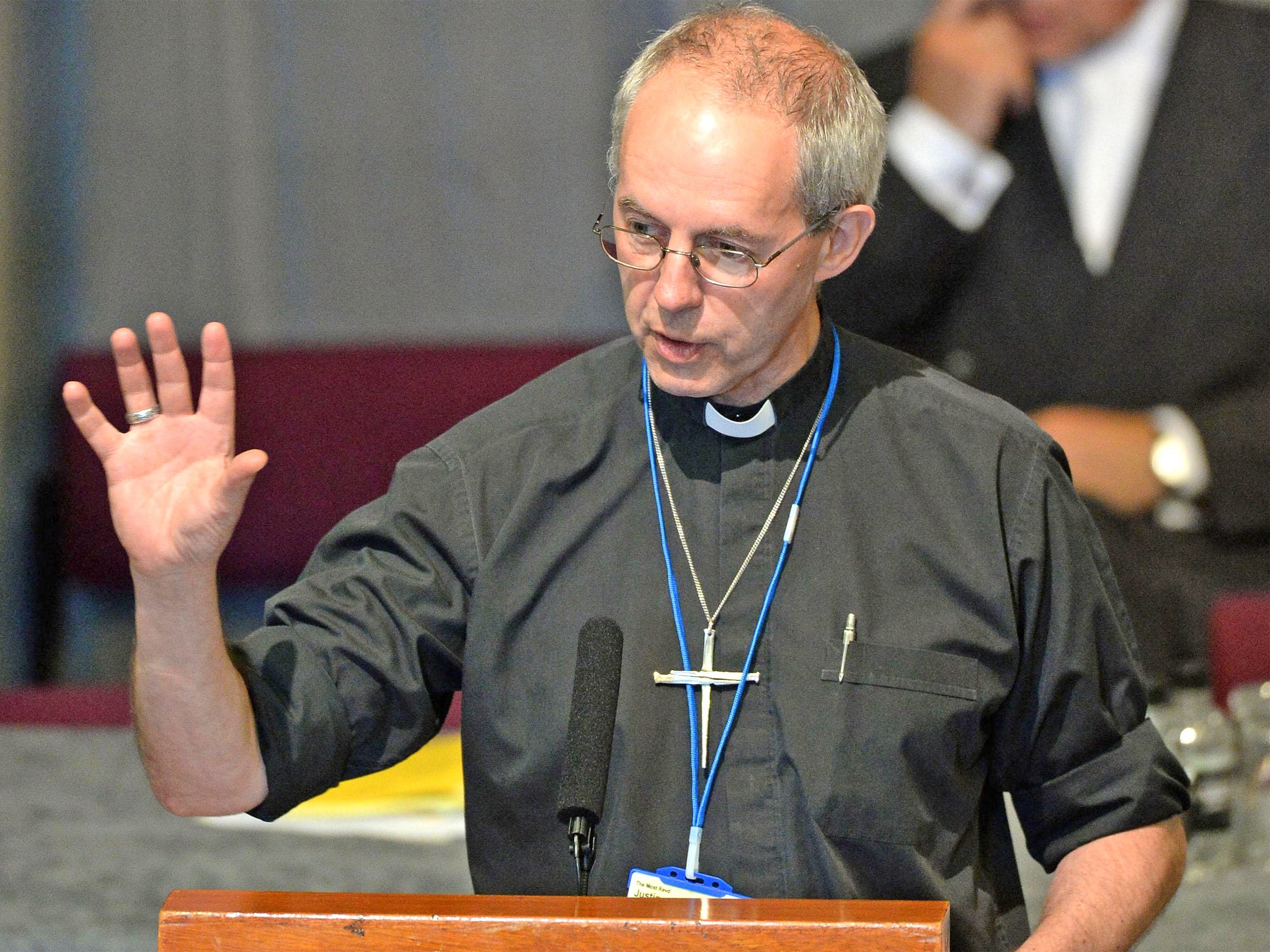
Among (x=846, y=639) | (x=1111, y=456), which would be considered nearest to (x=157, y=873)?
(x=846, y=639)

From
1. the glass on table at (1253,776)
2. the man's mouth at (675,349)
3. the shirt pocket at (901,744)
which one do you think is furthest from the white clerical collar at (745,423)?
the glass on table at (1253,776)

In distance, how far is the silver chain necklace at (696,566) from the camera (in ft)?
5.03

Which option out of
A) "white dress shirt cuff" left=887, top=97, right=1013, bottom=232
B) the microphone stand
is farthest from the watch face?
the microphone stand

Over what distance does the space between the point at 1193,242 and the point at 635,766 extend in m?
2.62

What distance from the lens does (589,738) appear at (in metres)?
1.43

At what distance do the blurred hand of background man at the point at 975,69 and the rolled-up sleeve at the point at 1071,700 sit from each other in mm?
2317

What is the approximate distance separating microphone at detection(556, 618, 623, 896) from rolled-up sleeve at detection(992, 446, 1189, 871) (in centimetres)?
39

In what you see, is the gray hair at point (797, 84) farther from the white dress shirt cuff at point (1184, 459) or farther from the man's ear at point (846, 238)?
the white dress shirt cuff at point (1184, 459)

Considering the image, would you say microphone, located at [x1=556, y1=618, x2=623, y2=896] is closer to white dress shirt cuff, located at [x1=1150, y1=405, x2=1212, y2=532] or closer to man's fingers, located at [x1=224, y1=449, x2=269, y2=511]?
man's fingers, located at [x1=224, y1=449, x2=269, y2=511]

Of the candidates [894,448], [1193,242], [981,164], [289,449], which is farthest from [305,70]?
[894,448]

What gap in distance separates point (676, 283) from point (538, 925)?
23.7 inches

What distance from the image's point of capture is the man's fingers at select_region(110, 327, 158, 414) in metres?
1.34

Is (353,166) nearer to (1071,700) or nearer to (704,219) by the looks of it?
(704,219)

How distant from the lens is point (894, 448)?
165 centimetres
